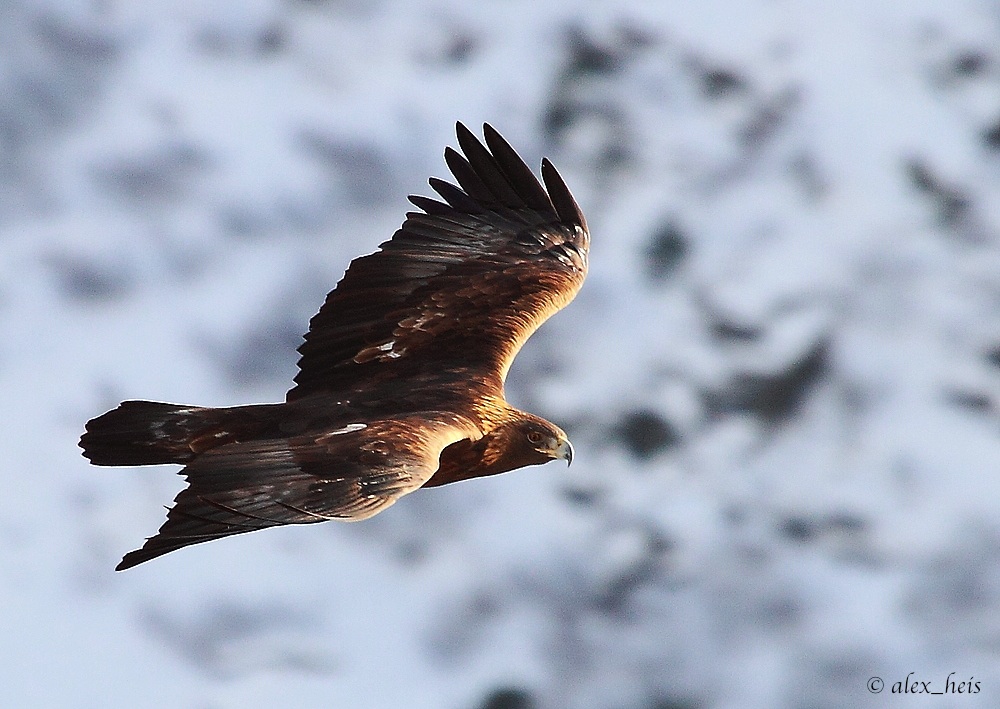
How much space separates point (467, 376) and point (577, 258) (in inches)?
77.2

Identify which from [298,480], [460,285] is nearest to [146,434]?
[298,480]

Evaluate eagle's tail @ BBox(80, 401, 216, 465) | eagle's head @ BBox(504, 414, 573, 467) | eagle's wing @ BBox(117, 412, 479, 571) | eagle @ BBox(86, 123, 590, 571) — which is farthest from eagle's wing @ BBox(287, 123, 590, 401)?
eagle's wing @ BBox(117, 412, 479, 571)

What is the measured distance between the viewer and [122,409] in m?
9.05

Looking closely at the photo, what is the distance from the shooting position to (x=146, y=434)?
8.86 m

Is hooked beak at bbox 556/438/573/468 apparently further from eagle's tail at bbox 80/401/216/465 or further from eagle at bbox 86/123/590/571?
eagle's tail at bbox 80/401/216/465

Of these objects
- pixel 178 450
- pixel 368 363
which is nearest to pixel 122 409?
pixel 178 450

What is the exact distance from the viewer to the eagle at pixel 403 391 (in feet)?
23.6

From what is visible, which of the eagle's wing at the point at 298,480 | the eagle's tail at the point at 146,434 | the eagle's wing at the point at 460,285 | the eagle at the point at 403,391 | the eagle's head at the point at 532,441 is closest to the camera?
the eagle's wing at the point at 298,480

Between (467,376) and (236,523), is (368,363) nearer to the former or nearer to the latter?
(467,376)

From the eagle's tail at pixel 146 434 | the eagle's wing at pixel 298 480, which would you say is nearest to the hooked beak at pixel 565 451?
the eagle's wing at pixel 298 480

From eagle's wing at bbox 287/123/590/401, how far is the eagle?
0.04 feet

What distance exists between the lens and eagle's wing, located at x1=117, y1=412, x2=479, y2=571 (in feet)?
22.3

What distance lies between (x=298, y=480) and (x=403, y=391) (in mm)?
1921

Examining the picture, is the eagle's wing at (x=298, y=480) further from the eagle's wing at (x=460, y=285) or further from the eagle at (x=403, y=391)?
the eagle's wing at (x=460, y=285)
